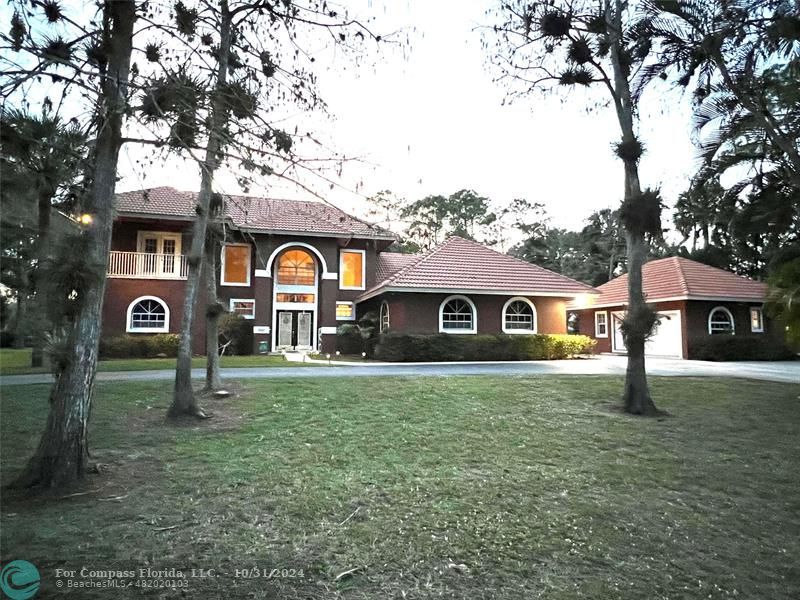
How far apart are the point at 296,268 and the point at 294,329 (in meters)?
2.78

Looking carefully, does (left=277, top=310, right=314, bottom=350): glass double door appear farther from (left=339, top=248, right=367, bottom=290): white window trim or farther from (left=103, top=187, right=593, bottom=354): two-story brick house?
(left=339, top=248, right=367, bottom=290): white window trim

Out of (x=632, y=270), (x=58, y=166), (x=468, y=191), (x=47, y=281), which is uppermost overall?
(x=468, y=191)

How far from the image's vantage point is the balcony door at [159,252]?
66.6 feet

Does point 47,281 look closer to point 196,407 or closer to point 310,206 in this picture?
point 310,206

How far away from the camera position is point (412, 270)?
1959cm

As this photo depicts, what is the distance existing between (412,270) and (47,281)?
15.6 meters

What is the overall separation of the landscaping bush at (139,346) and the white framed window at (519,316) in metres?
12.6

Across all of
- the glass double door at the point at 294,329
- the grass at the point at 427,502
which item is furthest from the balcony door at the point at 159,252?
the grass at the point at 427,502

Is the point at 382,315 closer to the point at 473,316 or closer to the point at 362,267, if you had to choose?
the point at 362,267

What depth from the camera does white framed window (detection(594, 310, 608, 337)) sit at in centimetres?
2686

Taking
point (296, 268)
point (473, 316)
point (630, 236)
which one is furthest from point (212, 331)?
point (296, 268)


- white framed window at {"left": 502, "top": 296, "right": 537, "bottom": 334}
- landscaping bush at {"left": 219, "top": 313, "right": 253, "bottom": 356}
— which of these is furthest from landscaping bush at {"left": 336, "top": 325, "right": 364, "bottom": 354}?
white framed window at {"left": 502, "top": 296, "right": 537, "bottom": 334}

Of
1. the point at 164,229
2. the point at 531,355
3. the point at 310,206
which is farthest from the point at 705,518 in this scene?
the point at 164,229

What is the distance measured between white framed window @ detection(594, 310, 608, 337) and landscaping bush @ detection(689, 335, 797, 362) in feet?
20.1
